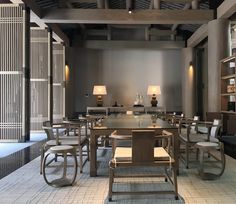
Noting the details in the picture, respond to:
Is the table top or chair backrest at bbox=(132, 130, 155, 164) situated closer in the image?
chair backrest at bbox=(132, 130, 155, 164)

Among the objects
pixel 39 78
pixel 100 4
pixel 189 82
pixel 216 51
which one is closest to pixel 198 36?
pixel 189 82

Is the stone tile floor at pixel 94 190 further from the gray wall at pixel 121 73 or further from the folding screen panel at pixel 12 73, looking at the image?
the gray wall at pixel 121 73

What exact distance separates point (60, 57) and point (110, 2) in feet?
8.61


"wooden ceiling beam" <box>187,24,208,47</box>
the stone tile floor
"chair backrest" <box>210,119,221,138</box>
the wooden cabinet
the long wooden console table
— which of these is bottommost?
the stone tile floor

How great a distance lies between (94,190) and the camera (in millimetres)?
2980

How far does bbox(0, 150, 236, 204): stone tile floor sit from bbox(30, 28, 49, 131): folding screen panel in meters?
4.85

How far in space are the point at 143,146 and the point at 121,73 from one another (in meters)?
8.96

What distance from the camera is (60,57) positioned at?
1016 cm

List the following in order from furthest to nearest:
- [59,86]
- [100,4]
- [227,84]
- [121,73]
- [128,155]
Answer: [121,73] < [59,86] < [100,4] < [227,84] < [128,155]

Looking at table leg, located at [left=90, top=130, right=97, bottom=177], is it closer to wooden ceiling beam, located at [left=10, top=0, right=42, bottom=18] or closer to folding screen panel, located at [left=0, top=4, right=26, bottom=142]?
folding screen panel, located at [left=0, top=4, right=26, bottom=142]

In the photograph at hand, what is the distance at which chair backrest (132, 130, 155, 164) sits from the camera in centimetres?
256

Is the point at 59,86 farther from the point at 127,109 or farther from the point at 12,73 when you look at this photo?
the point at 12,73

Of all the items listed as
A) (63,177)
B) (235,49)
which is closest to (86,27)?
(235,49)

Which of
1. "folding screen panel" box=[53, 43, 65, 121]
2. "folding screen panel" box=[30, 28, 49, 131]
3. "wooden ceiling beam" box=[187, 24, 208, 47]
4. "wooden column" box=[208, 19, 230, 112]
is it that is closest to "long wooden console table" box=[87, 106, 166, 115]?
"folding screen panel" box=[53, 43, 65, 121]
